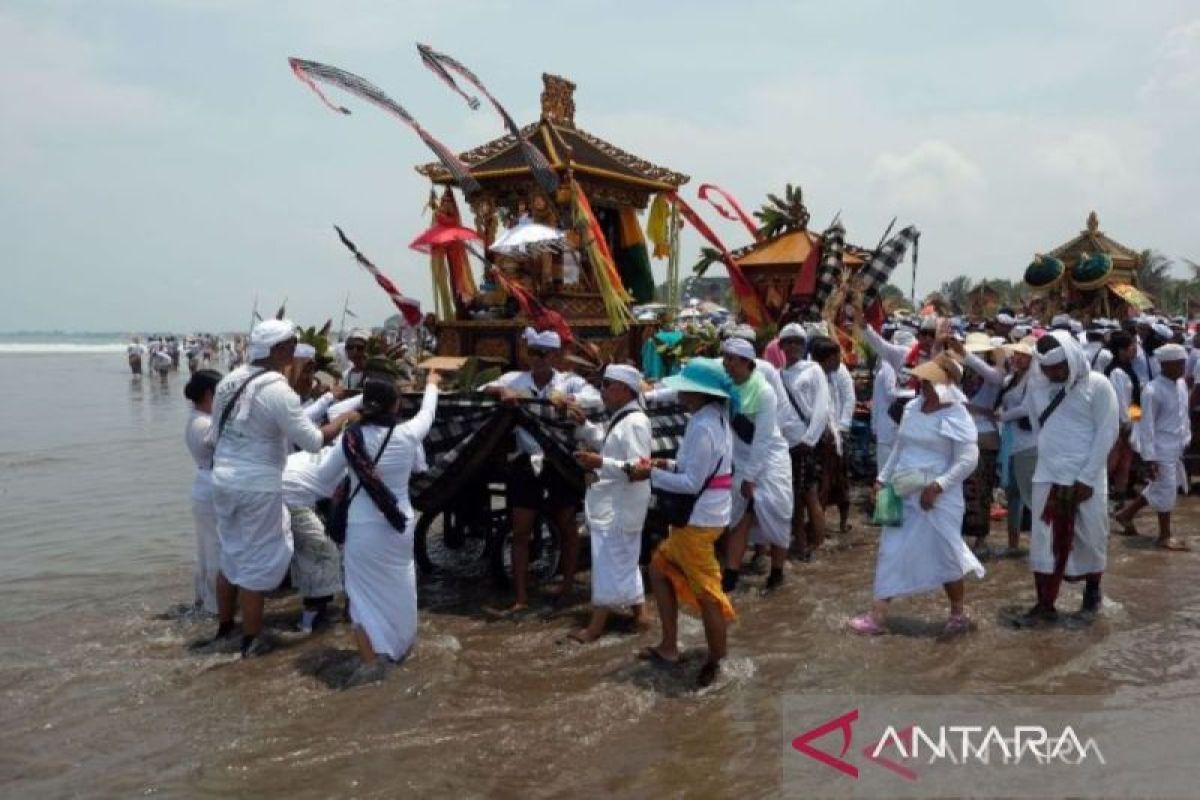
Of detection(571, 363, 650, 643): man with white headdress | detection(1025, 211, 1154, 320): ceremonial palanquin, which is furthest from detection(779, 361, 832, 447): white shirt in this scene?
detection(1025, 211, 1154, 320): ceremonial palanquin

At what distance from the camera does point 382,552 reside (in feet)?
16.8

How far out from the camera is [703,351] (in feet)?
26.4

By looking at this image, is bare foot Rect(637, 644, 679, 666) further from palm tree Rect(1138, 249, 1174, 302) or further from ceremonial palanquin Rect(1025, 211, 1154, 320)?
palm tree Rect(1138, 249, 1174, 302)

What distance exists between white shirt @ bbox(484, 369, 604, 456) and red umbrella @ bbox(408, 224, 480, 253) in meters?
3.91

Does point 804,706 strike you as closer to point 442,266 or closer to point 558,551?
point 558,551

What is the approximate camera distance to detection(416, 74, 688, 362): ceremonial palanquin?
10.5 metres

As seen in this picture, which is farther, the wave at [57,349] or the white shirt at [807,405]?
the wave at [57,349]

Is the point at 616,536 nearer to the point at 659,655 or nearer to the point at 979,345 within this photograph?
the point at 659,655

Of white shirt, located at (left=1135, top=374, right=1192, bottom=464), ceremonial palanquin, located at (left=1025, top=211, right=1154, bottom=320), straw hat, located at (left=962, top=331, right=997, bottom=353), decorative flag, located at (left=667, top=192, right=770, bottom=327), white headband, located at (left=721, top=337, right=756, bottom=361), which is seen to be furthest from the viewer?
ceremonial palanquin, located at (left=1025, top=211, right=1154, bottom=320)

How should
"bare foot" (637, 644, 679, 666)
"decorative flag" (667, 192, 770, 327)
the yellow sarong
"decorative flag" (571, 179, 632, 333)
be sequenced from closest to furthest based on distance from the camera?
the yellow sarong → "bare foot" (637, 644, 679, 666) → "decorative flag" (571, 179, 632, 333) → "decorative flag" (667, 192, 770, 327)

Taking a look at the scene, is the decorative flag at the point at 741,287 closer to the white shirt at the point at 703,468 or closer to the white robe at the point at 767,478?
the white robe at the point at 767,478

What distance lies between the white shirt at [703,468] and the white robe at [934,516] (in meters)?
1.42

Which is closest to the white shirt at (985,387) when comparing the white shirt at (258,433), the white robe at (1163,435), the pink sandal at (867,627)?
the white robe at (1163,435)

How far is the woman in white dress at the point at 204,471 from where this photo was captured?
6.02 meters
